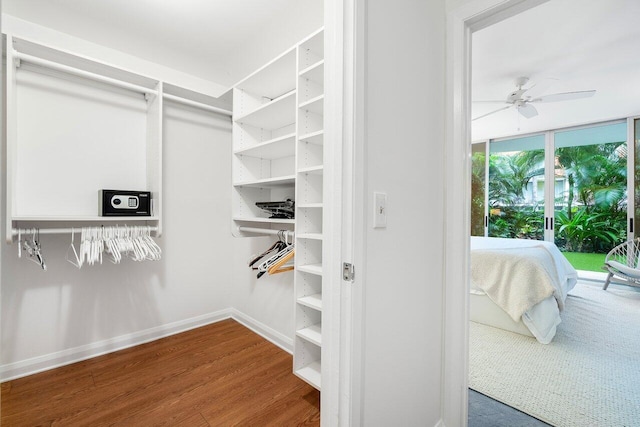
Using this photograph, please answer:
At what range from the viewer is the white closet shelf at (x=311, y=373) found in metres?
1.63

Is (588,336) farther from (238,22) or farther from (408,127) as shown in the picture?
(238,22)

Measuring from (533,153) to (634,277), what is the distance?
2416 mm

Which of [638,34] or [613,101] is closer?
[638,34]

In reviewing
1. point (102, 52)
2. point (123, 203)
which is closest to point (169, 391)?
point (123, 203)

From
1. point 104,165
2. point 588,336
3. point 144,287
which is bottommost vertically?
point 588,336

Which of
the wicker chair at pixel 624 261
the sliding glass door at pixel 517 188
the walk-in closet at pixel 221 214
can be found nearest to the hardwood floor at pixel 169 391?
the walk-in closet at pixel 221 214

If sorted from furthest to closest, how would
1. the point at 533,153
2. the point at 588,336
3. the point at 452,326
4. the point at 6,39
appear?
the point at 533,153 → the point at 588,336 → the point at 6,39 → the point at 452,326

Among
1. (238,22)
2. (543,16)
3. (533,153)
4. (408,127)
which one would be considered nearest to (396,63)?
(408,127)

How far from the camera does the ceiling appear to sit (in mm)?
2193

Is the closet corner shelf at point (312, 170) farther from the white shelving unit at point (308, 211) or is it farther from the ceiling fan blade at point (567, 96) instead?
the ceiling fan blade at point (567, 96)

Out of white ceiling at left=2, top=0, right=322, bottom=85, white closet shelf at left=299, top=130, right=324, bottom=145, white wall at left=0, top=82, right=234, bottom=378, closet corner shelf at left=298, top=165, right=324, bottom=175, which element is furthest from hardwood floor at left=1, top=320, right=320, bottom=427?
white ceiling at left=2, top=0, right=322, bottom=85

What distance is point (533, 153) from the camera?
5035mm

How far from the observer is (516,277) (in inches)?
104

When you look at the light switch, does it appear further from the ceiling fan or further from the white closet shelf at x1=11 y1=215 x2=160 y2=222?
the ceiling fan
